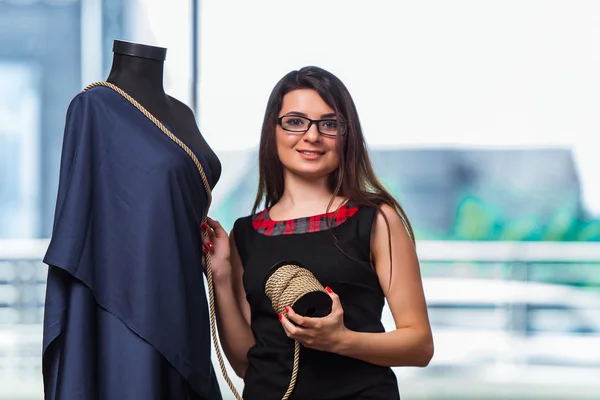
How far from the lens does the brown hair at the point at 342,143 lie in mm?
1816

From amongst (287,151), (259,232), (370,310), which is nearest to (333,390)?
(370,310)

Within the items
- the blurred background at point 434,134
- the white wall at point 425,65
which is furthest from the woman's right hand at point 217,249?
the white wall at point 425,65

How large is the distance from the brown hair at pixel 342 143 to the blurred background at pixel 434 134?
3.34 metres

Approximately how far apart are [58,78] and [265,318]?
4083mm

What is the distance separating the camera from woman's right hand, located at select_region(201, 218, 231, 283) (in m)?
1.83

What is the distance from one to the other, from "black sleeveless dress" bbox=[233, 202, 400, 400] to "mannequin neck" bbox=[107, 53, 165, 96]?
400 mm

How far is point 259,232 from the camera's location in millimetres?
1856

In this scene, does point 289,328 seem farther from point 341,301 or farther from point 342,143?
point 342,143

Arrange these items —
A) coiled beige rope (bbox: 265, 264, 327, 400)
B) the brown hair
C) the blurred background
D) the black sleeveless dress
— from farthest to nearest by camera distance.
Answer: the blurred background < the brown hair < the black sleeveless dress < coiled beige rope (bbox: 265, 264, 327, 400)

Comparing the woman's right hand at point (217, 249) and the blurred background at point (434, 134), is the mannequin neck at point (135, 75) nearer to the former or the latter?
the woman's right hand at point (217, 249)

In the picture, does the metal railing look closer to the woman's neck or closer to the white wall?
the white wall

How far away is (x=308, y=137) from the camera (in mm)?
1772

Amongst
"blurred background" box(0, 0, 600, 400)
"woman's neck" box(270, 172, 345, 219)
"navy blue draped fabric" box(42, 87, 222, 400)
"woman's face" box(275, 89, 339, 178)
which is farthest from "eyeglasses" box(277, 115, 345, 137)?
"blurred background" box(0, 0, 600, 400)

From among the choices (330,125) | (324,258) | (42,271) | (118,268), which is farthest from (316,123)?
(42,271)
